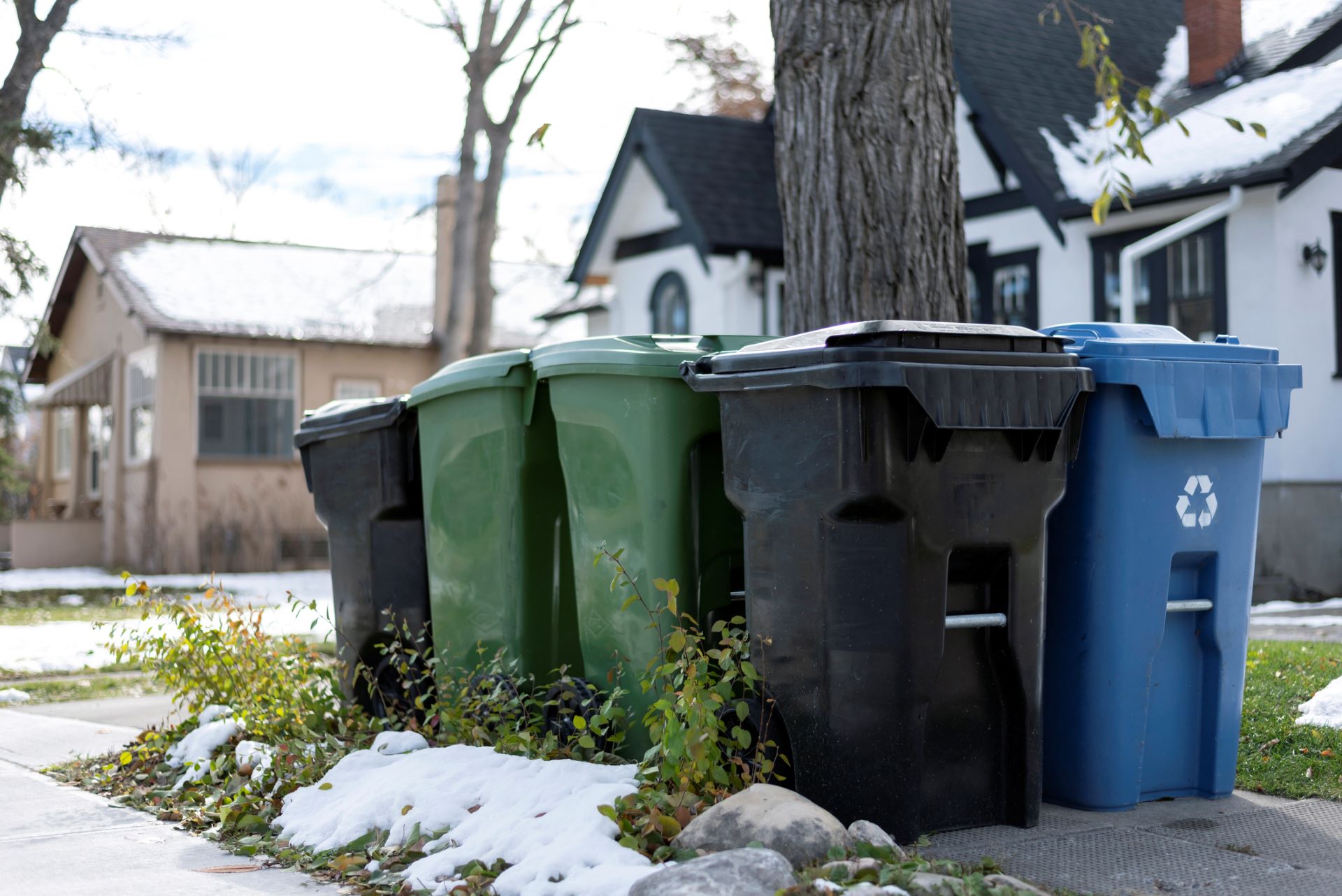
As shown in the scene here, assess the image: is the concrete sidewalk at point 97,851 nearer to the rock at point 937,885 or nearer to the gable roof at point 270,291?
the rock at point 937,885

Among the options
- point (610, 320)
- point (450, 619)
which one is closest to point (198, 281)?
point (610, 320)

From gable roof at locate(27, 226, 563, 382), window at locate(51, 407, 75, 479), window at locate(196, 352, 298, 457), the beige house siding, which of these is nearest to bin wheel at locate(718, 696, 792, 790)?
gable roof at locate(27, 226, 563, 382)

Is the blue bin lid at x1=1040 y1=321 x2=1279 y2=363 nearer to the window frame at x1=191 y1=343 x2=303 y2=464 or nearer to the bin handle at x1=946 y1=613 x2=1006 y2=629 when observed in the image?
the bin handle at x1=946 y1=613 x2=1006 y2=629

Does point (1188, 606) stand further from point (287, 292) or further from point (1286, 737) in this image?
point (287, 292)

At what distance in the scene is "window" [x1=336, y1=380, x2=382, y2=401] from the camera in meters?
22.7

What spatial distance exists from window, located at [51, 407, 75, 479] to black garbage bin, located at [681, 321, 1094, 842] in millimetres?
24345

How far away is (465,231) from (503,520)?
559 inches

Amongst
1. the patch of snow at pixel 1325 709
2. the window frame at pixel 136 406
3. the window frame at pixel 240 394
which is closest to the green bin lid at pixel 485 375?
the patch of snow at pixel 1325 709

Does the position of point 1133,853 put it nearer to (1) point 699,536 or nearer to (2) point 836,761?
(2) point 836,761

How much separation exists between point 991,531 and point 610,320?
1613 centimetres

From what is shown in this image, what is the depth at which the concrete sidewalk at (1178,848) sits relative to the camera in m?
3.52

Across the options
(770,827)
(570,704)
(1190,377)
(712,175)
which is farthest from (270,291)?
(770,827)

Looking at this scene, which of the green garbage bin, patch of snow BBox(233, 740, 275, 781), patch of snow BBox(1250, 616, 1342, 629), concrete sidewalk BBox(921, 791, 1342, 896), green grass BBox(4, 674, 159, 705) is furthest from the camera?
patch of snow BBox(1250, 616, 1342, 629)

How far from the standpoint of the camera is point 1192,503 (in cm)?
430
